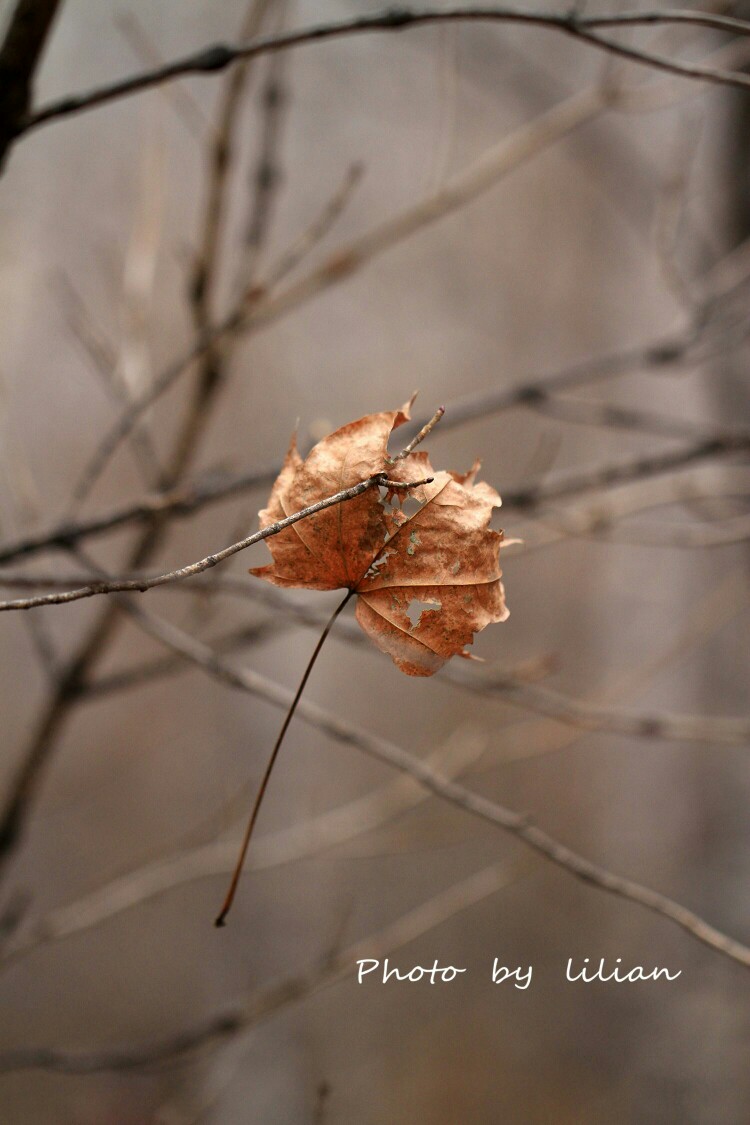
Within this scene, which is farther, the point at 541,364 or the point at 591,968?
the point at 541,364

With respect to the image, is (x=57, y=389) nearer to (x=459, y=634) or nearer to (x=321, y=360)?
(x=321, y=360)

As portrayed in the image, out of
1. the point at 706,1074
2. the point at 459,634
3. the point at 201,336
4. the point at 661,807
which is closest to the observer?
the point at 459,634

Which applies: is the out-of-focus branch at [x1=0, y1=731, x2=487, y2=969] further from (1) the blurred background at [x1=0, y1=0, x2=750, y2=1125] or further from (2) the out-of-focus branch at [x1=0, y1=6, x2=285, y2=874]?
(1) the blurred background at [x1=0, y1=0, x2=750, y2=1125]

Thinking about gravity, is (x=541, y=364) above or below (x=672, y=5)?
below

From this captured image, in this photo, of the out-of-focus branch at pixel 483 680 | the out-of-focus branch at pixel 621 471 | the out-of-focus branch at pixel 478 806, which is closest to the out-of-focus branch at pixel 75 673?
the out-of-focus branch at pixel 483 680

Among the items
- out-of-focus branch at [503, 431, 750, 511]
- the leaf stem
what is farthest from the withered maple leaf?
out-of-focus branch at [503, 431, 750, 511]

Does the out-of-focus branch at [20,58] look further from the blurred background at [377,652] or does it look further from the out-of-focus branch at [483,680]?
the blurred background at [377,652]

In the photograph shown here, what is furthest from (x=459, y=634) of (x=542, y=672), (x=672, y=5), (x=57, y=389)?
(x=672, y=5)
